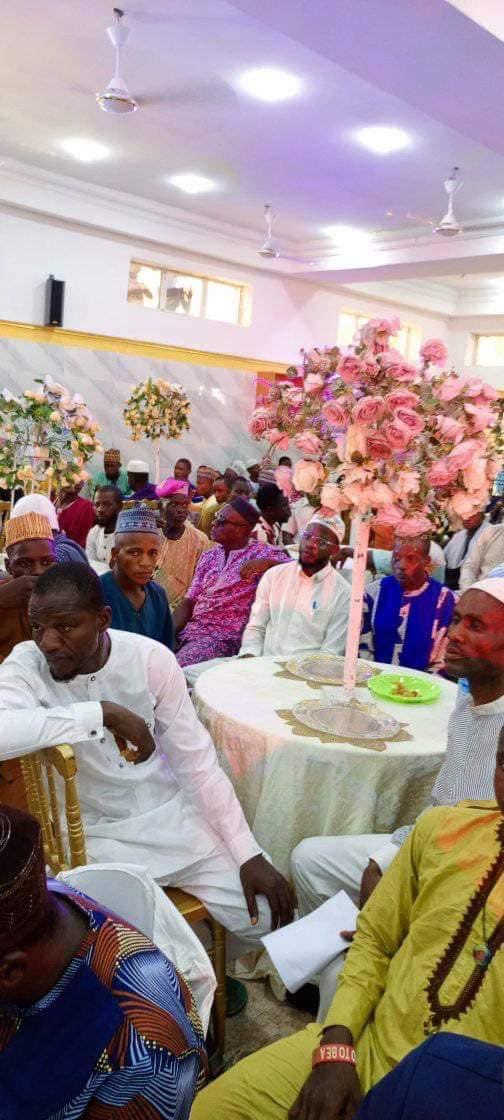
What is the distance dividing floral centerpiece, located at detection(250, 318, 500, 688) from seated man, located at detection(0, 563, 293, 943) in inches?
37.2

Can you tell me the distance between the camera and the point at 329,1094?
5.59 feet

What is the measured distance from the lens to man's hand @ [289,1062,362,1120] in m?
1.69

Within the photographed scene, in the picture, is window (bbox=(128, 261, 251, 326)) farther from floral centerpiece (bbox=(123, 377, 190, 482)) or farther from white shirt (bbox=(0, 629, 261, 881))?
white shirt (bbox=(0, 629, 261, 881))

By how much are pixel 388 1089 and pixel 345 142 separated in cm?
973

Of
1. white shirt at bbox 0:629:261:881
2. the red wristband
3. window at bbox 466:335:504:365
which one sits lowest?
the red wristband

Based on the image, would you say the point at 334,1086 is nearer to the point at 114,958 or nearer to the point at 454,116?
the point at 114,958

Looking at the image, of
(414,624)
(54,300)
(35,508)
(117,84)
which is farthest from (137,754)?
(54,300)

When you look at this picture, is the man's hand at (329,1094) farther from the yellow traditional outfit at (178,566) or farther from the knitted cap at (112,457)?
the knitted cap at (112,457)

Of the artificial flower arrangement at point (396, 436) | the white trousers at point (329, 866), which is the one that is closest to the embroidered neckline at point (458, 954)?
the white trousers at point (329, 866)

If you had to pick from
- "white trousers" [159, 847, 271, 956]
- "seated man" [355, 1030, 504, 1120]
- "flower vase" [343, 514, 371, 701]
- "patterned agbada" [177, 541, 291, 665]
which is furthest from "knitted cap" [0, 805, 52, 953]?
"patterned agbada" [177, 541, 291, 665]

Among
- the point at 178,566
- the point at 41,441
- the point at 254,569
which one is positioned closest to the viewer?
the point at 254,569

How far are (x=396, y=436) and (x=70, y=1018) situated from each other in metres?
2.10

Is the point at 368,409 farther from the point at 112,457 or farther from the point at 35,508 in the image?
the point at 112,457

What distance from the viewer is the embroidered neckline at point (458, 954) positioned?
1.68m
